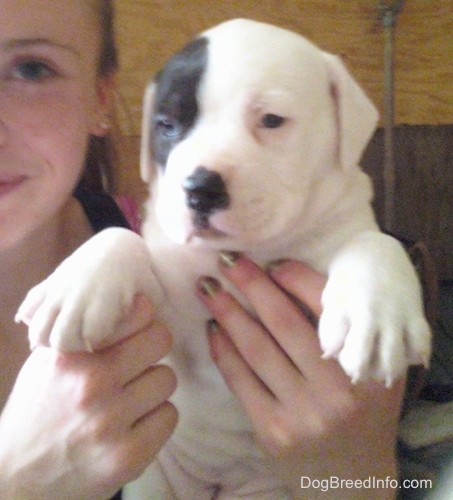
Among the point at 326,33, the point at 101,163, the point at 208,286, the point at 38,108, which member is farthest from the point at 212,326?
the point at 326,33

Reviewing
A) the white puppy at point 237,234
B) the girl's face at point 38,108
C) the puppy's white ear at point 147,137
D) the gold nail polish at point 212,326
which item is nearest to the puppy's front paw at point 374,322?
the white puppy at point 237,234

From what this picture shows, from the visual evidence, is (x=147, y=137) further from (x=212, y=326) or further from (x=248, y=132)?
(x=212, y=326)

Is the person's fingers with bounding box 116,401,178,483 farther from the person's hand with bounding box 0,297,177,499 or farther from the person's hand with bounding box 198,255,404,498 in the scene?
the person's hand with bounding box 198,255,404,498

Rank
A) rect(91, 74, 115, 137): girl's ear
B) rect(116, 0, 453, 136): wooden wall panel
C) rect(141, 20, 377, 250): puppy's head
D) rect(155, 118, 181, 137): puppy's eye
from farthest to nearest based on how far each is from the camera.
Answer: rect(116, 0, 453, 136): wooden wall panel → rect(91, 74, 115, 137): girl's ear → rect(155, 118, 181, 137): puppy's eye → rect(141, 20, 377, 250): puppy's head

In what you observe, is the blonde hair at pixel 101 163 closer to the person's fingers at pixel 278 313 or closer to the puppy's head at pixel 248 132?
the puppy's head at pixel 248 132

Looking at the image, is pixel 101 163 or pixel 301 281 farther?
pixel 101 163

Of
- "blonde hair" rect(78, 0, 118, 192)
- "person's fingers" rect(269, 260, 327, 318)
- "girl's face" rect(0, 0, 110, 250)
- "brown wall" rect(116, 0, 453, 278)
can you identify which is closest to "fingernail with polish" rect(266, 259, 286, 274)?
"person's fingers" rect(269, 260, 327, 318)

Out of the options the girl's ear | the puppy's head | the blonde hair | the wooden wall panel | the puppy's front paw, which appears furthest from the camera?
the wooden wall panel
